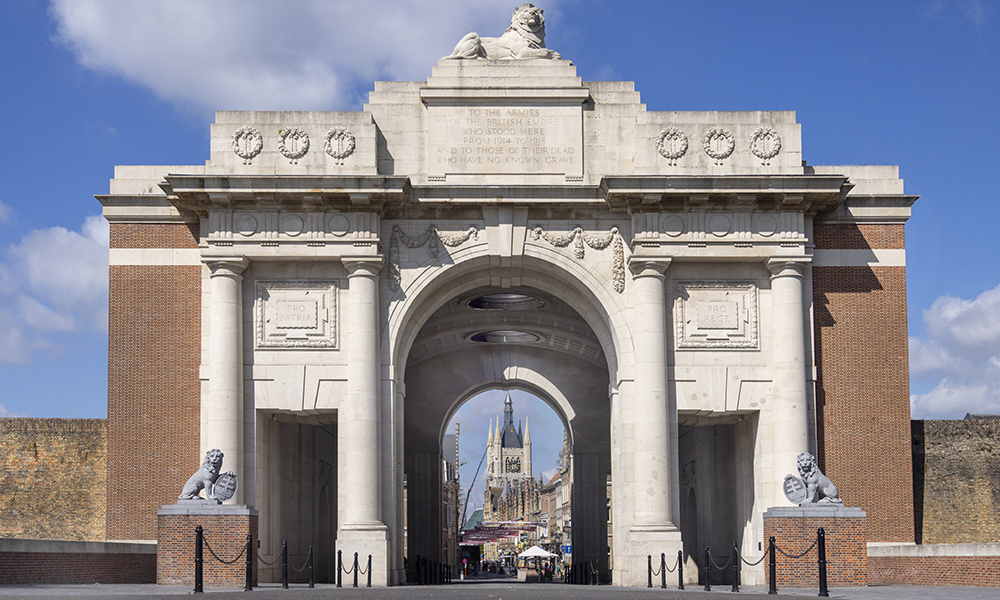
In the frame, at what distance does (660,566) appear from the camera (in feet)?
96.3

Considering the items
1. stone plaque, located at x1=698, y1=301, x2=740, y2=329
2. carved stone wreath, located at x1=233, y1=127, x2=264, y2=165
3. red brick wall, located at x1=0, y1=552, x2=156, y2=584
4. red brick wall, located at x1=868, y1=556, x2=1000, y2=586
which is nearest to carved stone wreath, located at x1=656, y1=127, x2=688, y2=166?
stone plaque, located at x1=698, y1=301, x2=740, y2=329

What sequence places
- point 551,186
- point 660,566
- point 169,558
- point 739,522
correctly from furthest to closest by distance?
1. point 739,522
2. point 551,186
3. point 660,566
4. point 169,558

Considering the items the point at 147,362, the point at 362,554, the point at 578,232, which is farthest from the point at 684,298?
the point at 147,362

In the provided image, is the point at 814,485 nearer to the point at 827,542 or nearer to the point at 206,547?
the point at 827,542

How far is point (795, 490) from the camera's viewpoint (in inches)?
1027

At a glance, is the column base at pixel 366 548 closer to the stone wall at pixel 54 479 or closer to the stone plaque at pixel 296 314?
the stone plaque at pixel 296 314

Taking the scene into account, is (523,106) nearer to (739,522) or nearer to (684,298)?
(684,298)

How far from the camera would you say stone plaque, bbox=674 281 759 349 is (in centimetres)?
3152

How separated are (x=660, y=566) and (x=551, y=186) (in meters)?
10.7

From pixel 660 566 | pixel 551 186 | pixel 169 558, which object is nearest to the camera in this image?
pixel 169 558

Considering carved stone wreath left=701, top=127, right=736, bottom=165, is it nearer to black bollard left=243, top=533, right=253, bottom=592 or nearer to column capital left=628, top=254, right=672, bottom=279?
column capital left=628, top=254, right=672, bottom=279

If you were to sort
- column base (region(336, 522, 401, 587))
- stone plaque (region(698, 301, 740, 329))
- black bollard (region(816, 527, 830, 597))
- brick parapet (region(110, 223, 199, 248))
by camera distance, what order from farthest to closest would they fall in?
brick parapet (region(110, 223, 199, 248)), stone plaque (region(698, 301, 740, 329)), column base (region(336, 522, 401, 587)), black bollard (region(816, 527, 830, 597))

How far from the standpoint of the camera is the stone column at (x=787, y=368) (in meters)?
30.5

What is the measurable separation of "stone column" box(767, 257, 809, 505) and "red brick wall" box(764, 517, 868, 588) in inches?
194
